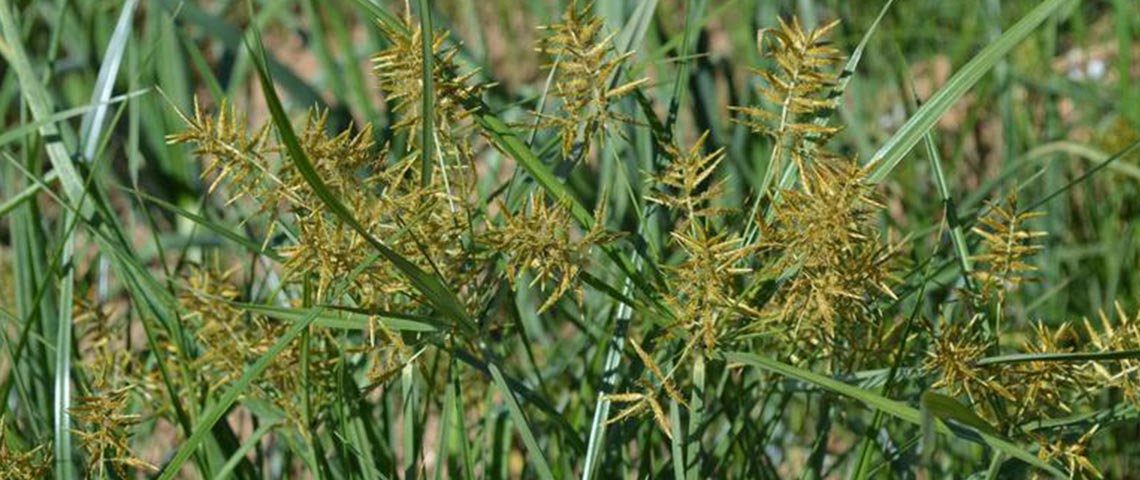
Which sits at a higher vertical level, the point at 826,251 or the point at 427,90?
the point at 427,90

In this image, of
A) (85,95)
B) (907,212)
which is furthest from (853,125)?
(85,95)

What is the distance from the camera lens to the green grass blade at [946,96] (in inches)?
42.3

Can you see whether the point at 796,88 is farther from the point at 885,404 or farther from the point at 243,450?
the point at 243,450

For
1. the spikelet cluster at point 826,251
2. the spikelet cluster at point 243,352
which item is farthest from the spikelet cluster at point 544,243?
the spikelet cluster at point 243,352

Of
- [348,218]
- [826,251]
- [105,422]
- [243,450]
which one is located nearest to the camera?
[348,218]

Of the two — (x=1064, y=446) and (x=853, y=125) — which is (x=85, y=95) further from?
(x=1064, y=446)

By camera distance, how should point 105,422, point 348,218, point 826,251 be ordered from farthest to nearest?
point 105,422 → point 826,251 → point 348,218

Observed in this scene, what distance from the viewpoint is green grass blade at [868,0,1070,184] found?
1074 millimetres

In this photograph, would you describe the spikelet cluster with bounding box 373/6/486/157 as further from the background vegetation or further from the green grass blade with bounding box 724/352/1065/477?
the green grass blade with bounding box 724/352/1065/477

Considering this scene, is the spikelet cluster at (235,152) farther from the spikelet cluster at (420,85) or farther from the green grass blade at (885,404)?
the green grass blade at (885,404)

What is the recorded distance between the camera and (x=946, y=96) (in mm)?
1105

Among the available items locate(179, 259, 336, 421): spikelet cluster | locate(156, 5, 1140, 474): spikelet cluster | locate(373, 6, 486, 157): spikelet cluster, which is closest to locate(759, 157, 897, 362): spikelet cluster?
locate(156, 5, 1140, 474): spikelet cluster

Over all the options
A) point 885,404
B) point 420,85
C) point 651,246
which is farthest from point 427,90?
point 885,404

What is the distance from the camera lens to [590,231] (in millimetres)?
1061
